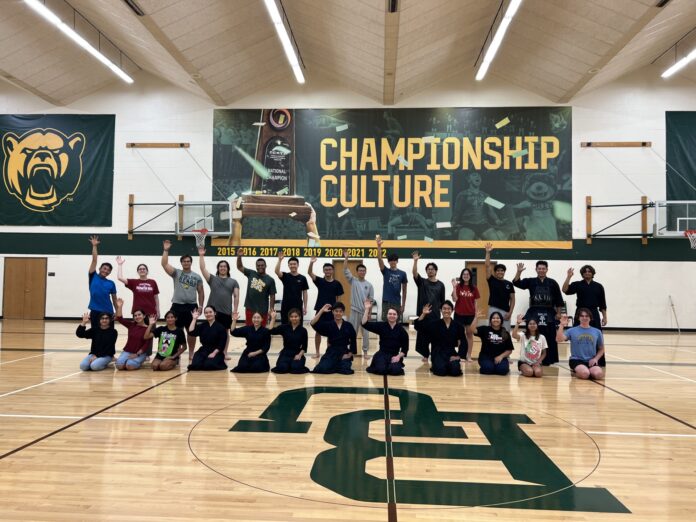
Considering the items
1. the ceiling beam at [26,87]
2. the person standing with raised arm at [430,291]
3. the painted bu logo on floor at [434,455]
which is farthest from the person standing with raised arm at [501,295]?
the ceiling beam at [26,87]

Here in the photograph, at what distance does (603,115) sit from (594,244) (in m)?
4.47

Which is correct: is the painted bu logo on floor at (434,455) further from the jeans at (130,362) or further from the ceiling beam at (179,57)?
the ceiling beam at (179,57)

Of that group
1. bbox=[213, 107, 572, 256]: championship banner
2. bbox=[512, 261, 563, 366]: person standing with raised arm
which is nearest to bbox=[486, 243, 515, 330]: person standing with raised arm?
bbox=[512, 261, 563, 366]: person standing with raised arm

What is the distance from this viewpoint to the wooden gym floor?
3289 millimetres

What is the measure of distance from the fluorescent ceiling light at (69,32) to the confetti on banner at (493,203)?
1283cm

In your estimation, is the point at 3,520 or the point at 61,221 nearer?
the point at 3,520

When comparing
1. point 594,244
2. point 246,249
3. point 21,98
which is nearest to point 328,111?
point 246,249

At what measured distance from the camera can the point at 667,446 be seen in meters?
4.63

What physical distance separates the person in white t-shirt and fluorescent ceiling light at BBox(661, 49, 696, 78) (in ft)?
37.0

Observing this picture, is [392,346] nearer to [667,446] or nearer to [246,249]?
[667,446]

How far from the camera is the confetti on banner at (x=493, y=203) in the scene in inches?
678

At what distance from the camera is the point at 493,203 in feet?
56.6

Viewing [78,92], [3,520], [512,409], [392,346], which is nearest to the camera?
[3,520]

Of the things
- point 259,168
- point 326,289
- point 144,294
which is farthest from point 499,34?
point 144,294
